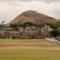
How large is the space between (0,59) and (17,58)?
143 centimetres

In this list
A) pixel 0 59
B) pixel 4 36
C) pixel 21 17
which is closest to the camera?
pixel 0 59

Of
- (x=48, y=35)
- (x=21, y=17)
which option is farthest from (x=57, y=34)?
(x=21, y=17)

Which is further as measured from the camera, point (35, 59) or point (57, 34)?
point (57, 34)

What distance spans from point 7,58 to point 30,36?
194 ft

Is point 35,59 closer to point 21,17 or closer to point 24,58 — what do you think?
point 24,58

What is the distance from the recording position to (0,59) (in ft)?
79.1

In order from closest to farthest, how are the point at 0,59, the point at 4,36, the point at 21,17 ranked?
the point at 0,59
the point at 4,36
the point at 21,17

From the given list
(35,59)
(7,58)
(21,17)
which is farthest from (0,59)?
(21,17)

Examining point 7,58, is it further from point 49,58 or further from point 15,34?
point 15,34

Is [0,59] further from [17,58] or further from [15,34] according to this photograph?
[15,34]

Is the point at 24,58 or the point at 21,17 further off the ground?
the point at 21,17

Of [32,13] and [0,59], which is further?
[32,13]

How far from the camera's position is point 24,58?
2508 centimetres

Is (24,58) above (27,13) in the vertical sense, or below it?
below
